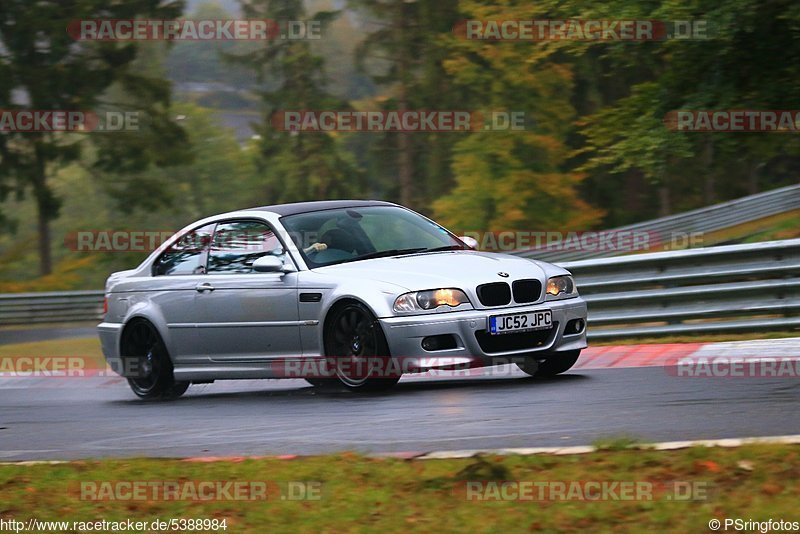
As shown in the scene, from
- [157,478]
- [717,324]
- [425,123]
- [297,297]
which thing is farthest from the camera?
[425,123]

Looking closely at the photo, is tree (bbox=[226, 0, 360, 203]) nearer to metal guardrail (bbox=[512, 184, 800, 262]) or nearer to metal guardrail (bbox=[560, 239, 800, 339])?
metal guardrail (bbox=[512, 184, 800, 262])

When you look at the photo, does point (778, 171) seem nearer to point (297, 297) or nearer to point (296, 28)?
point (296, 28)

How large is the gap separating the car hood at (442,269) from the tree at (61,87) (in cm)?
3836

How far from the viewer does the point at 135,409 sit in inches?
404

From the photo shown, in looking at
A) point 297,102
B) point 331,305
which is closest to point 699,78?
point 331,305

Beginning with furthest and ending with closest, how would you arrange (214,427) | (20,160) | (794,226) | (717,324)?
(20,160) < (794,226) < (717,324) < (214,427)

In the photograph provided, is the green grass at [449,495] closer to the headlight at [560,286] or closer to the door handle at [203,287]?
the headlight at [560,286]

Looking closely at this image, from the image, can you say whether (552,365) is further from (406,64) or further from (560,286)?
(406,64)

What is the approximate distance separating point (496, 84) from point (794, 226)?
17.3 metres

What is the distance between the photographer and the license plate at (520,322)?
8977mm

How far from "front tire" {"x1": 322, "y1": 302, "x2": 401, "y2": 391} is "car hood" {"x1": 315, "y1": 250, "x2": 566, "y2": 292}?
30 cm

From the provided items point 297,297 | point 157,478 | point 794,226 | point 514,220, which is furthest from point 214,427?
point 514,220

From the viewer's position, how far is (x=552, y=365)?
9812 millimetres

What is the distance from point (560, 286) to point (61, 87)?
39.5m
